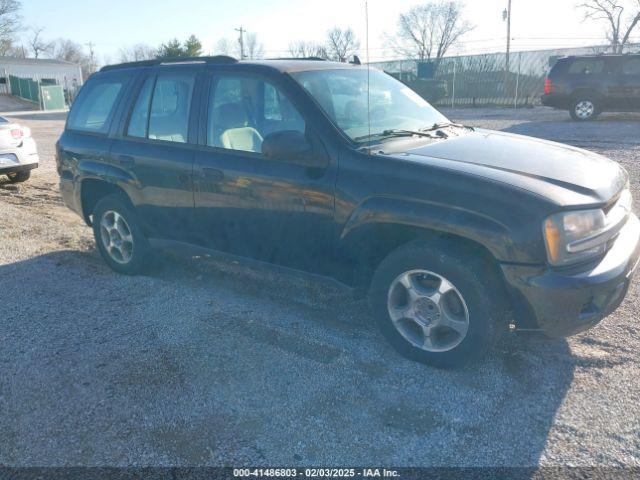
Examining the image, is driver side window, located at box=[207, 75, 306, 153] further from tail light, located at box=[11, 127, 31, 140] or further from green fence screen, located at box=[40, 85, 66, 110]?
green fence screen, located at box=[40, 85, 66, 110]

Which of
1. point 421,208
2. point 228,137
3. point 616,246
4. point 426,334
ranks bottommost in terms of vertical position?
point 426,334

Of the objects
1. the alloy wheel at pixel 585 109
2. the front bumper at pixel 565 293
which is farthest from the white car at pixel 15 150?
the alloy wheel at pixel 585 109

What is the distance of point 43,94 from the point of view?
40.4 m

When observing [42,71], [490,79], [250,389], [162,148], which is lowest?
[250,389]

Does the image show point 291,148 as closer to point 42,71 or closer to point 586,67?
point 586,67

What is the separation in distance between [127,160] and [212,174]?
107 centimetres

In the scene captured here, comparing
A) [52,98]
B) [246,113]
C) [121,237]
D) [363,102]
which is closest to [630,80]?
[363,102]

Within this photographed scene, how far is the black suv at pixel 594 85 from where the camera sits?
Answer: 1515cm

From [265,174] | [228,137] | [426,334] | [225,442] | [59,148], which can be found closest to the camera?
[225,442]

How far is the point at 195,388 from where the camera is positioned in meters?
3.17

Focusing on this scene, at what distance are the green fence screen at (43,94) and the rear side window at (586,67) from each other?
123 feet

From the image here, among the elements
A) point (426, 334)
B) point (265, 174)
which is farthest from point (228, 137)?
point (426, 334)

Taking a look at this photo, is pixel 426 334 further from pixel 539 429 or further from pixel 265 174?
pixel 265 174

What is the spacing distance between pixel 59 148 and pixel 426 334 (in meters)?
4.15
